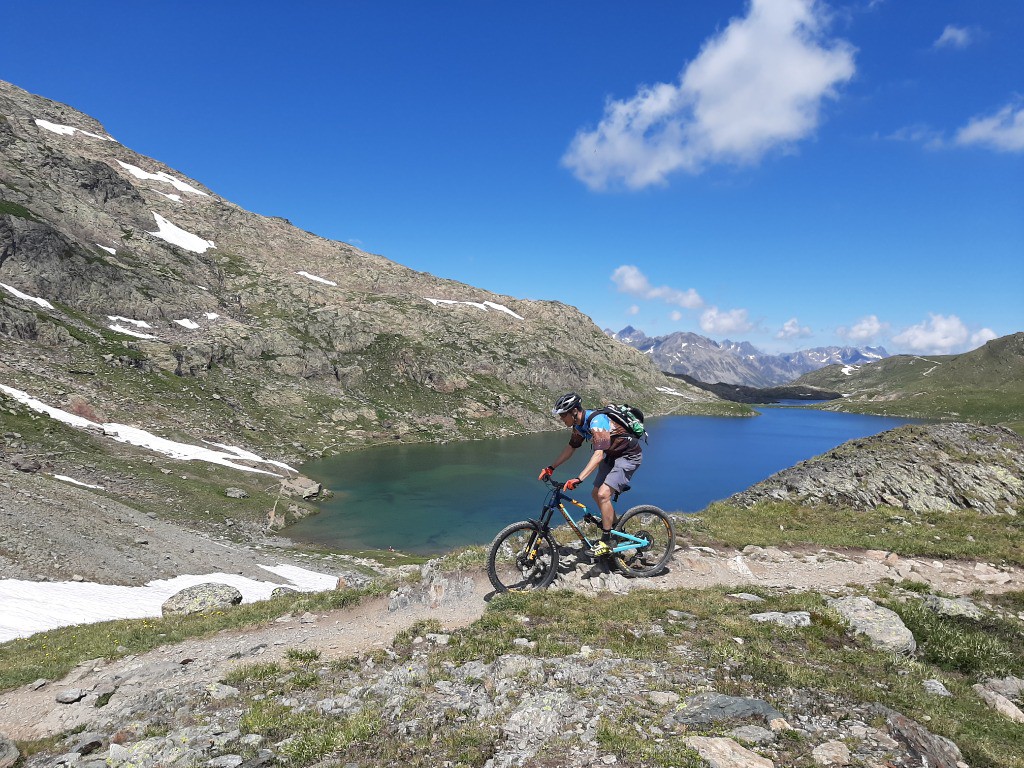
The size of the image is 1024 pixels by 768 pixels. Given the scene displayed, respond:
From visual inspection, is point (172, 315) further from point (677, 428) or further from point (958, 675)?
point (677, 428)

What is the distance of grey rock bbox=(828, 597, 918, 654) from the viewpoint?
1010 centimetres

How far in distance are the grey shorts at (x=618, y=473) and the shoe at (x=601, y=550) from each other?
1.49 metres

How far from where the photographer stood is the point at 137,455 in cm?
6206

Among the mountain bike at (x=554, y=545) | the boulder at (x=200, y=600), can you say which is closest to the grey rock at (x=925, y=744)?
the mountain bike at (x=554, y=545)

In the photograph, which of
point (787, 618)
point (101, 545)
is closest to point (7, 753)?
point (787, 618)

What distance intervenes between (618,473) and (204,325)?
140173mm

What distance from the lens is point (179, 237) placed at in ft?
520

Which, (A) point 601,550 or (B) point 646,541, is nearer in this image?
(A) point 601,550

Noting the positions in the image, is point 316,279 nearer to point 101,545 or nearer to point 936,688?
point 101,545

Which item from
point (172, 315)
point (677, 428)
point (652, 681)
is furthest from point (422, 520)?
point (677, 428)

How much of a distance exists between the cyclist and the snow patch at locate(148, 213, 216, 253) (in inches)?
7032

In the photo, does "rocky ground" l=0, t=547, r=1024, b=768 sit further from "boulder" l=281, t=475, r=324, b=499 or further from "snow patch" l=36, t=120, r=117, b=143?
"snow patch" l=36, t=120, r=117, b=143

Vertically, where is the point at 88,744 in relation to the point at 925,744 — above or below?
below

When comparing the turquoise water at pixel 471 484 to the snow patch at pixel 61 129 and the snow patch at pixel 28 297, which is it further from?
the snow patch at pixel 61 129
